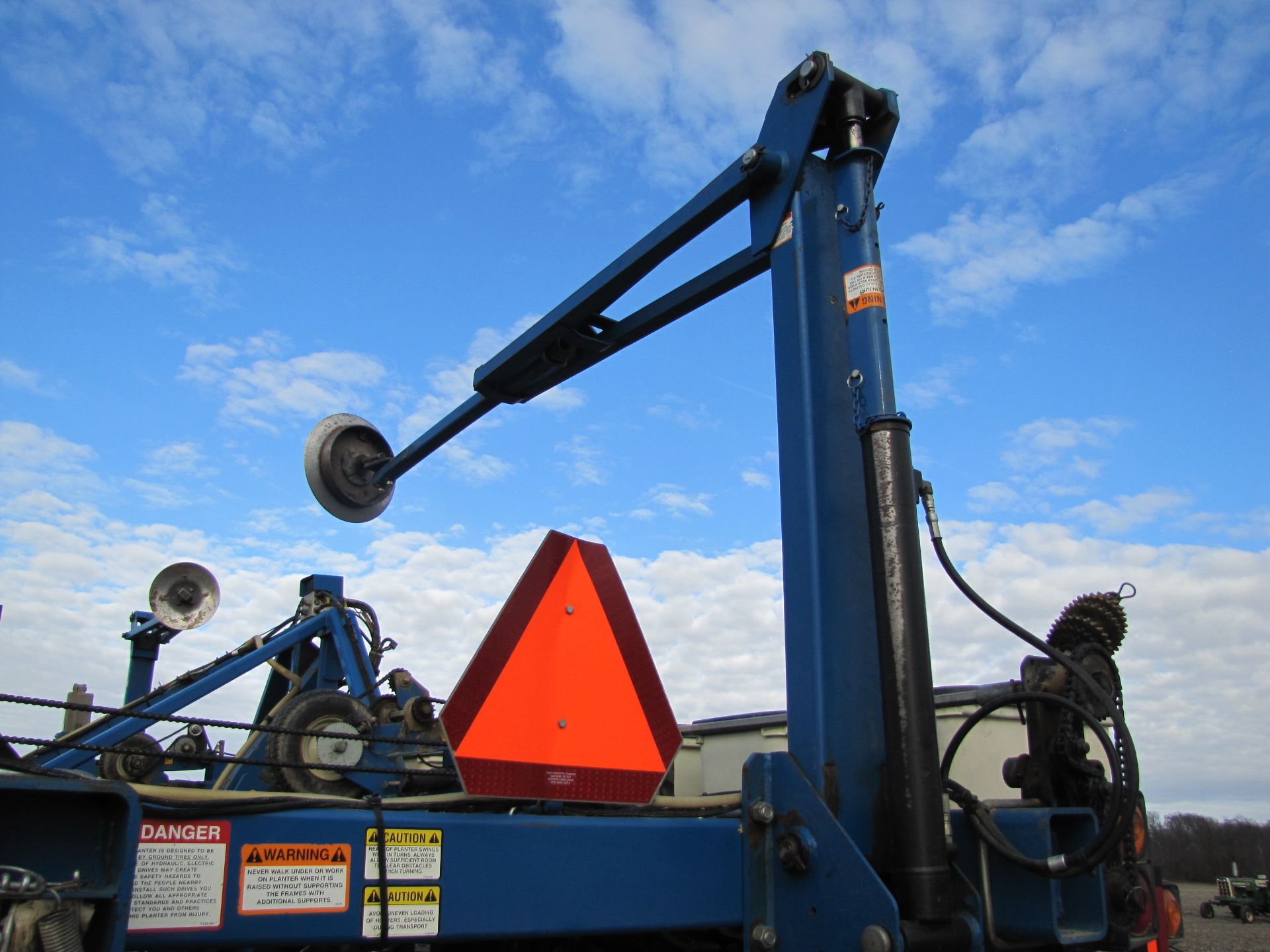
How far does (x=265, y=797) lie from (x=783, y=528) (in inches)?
57.1

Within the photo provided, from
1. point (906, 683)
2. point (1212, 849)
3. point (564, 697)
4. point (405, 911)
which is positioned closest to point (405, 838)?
point (405, 911)

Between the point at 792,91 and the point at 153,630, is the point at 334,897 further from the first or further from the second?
the point at 153,630

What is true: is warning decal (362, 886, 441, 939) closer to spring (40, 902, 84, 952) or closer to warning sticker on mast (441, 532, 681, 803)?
warning sticker on mast (441, 532, 681, 803)

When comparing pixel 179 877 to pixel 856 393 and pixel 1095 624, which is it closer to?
pixel 856 393

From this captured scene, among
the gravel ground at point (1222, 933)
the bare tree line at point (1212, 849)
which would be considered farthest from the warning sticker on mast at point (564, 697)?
the bare tree line at point (1212, 849)

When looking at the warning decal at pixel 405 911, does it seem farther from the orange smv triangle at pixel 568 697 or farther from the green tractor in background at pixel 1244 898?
the green tractor in background at pixel 1244 898

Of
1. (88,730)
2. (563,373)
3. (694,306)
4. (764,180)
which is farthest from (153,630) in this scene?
(764,180)

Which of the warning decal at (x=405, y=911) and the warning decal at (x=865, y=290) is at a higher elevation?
the warning decal at (x=865, y=290)

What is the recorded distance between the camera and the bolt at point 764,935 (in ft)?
7.42

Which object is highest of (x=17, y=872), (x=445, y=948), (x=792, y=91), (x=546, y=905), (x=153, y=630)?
(x=792, y=91)

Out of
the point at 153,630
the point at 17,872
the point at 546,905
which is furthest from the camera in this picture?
the point at 153,630

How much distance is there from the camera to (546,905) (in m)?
2.05

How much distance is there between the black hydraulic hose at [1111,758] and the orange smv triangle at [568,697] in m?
0.87

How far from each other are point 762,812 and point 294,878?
1103 millimetres
